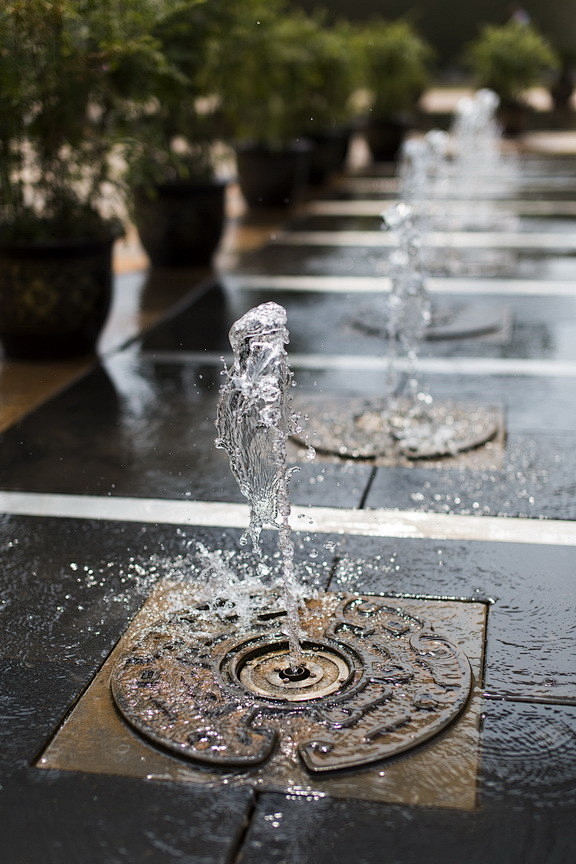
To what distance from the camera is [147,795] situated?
90.5 inches

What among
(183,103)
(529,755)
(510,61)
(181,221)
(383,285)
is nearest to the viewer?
(529,755)

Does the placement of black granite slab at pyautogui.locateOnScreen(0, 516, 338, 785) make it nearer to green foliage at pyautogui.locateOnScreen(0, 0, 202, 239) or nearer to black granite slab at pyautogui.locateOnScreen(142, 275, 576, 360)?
green foliage at pyautogui.locateOnScreen(0, 0, 202, 239)

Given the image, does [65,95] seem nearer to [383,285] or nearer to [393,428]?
[393,428]

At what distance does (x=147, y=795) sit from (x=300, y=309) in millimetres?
4774

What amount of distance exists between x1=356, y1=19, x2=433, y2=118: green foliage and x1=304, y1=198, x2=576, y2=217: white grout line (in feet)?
12.1

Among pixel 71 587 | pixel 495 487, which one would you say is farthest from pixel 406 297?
pixel 71 587

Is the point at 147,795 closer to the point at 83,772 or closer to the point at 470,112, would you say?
the point at 83,772

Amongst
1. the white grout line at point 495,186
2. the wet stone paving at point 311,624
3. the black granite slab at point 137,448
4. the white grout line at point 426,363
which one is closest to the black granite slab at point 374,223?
the white grout line at point 495,186

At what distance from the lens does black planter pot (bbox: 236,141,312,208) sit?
34.6 ft

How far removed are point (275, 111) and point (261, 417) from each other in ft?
26.1

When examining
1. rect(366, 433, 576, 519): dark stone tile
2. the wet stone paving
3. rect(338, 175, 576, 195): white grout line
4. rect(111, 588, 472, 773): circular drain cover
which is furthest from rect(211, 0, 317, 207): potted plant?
rect(111, 588, 472, 773): circular drain cover

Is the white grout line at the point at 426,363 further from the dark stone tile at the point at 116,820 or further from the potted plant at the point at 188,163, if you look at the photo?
the dark stone tile at the point at 116,820

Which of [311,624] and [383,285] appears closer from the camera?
[311,624]

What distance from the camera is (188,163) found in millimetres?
8031
